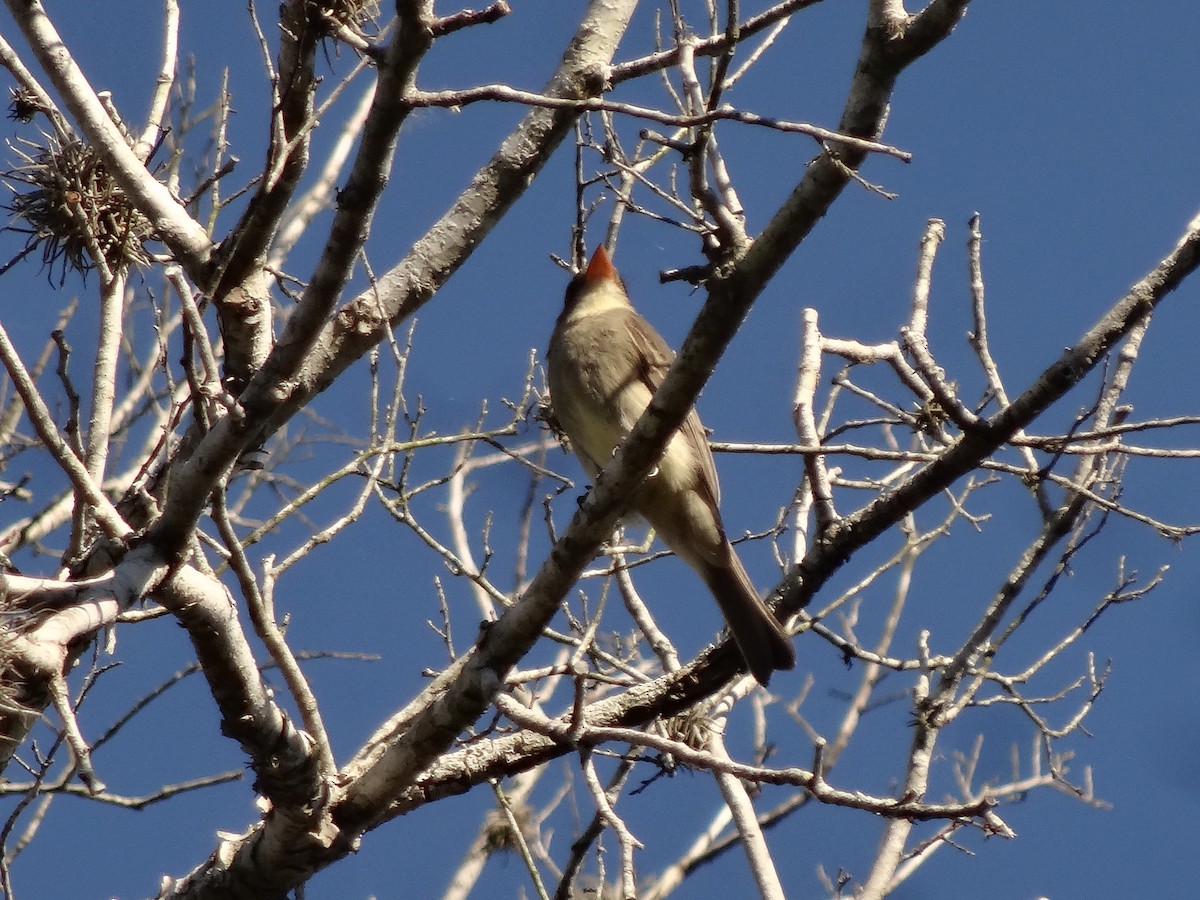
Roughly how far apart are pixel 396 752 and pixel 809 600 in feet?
4.57

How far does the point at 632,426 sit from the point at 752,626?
2.93 ft

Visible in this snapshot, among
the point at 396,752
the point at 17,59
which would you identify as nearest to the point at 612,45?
the point at 17,59

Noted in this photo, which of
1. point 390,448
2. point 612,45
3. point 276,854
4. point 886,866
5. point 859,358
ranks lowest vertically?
point 886,866

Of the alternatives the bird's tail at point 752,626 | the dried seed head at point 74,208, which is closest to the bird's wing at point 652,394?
the bird's tail at point 752,626

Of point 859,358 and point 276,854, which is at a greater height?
point 859,358

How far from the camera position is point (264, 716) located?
3.81 metres

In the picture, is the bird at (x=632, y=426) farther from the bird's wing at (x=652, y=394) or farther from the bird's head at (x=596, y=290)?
the bird's head at (x=596, y=290)

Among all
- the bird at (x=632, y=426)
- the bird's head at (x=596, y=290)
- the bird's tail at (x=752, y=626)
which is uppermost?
the bird's head at (x=596, y=290)

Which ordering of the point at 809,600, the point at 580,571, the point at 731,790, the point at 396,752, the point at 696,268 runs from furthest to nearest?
the point at 731,790, the point at 809,600, the point at 396,752, the point at 580,571, the point at 696,268

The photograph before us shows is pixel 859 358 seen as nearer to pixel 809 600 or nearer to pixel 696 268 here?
pixel 809 600

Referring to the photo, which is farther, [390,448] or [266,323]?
[390,448]

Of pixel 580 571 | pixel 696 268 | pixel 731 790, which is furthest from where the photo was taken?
pixel 731 790

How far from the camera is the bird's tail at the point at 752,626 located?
449 cm

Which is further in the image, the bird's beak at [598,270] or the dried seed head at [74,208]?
the bird's beak at [598,270]
